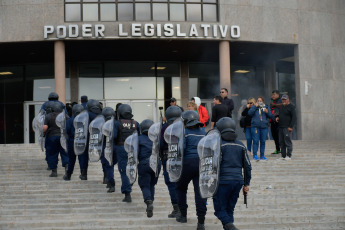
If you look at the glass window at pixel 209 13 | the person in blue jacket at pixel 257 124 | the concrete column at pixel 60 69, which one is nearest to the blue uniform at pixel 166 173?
the person in blue jacket at pixel 257 124

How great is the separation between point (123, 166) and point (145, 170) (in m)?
0.98

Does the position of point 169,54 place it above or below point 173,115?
above

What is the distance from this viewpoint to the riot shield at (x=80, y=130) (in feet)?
44.4

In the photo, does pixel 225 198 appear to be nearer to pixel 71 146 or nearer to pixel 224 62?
pixel 71 146

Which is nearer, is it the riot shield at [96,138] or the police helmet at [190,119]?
the police helmet at [190,119]

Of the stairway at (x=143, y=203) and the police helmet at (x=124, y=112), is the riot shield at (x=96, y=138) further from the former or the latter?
the police helmet at (x=124, y=112)

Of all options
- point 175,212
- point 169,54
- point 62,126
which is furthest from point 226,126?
point 169,54

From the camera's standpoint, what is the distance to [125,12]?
25875 millimetres

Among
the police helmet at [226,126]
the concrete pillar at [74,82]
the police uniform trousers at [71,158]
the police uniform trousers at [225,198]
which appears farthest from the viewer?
the concrete pillar at [74,82]

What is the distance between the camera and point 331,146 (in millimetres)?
21656

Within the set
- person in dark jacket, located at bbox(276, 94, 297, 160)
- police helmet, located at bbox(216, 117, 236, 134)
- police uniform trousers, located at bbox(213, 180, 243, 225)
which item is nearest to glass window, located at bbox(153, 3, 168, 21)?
person in dark jacket, located at bbox(276, 94, 297, 160)

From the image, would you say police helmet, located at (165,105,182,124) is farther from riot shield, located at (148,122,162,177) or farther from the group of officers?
riot shield, located at (148,122,162,177)

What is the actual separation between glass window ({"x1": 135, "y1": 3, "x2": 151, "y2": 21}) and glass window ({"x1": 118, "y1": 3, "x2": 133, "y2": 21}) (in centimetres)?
23

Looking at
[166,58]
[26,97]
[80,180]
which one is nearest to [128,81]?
[166,58]
